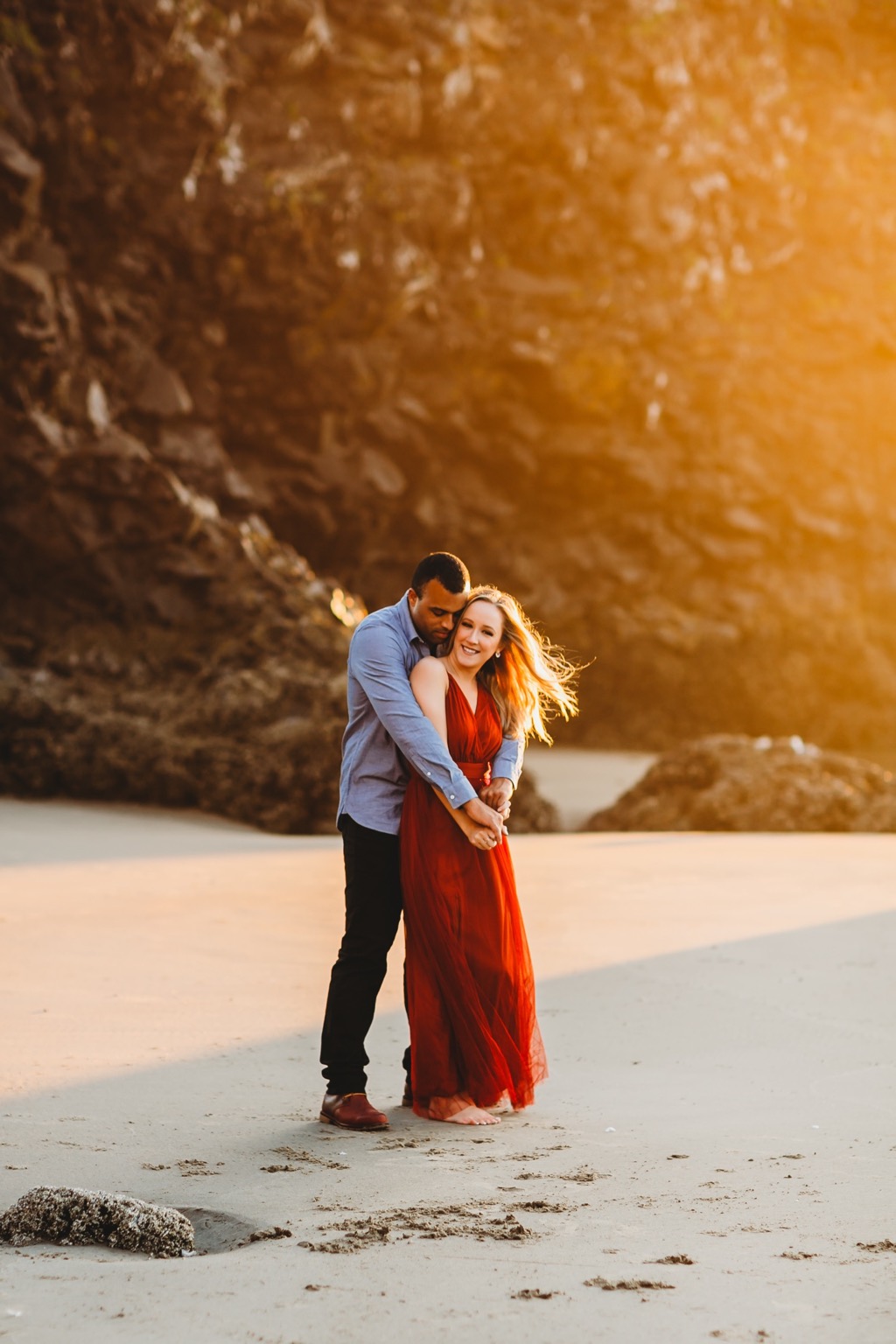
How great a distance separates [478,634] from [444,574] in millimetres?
210

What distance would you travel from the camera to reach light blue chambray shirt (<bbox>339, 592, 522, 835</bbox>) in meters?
4.02

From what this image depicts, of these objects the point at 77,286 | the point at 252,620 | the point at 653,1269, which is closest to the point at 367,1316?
the point at 653,1269

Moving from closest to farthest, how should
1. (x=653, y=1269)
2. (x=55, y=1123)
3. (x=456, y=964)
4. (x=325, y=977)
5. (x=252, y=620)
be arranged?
(x=653, y=1269) → (x=55, y=1123) → (x=456, y=964) → (x=325, y=977) → (x=252, y=620)

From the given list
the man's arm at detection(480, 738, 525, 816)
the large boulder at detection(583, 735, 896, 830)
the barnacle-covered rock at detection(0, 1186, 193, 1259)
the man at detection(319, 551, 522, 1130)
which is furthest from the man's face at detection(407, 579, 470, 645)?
the large boulder at detection(583, 735, 896, 830)

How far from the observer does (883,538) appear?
22.1 metres

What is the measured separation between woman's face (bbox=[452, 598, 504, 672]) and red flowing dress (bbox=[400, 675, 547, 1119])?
125 mm

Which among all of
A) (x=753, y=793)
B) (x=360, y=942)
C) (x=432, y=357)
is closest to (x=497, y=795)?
(x=360, y=942)

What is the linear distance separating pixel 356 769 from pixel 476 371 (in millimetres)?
16044

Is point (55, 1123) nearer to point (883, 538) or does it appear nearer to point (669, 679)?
point (669, 679)

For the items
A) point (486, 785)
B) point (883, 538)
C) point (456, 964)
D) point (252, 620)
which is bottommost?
point (456, 964)

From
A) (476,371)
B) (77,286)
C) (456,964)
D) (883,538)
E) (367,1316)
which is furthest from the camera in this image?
(883,538)

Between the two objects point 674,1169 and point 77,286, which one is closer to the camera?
point 674,1169

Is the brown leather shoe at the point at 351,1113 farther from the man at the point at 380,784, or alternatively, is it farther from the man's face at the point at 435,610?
the man's face at the point at 435,610

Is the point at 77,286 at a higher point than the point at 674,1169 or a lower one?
higher
